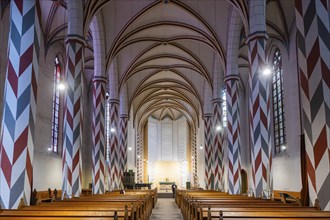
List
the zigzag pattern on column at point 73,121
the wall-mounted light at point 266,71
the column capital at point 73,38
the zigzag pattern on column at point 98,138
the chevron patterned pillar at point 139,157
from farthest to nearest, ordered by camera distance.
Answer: the chevron patterned pillar at point 139,157 → the zigzag pattern on column at point 98,138 → the column capital at point 73,38 → the zigzag pattern on column at point 73,121 → the wall-mounted light at point 266,71

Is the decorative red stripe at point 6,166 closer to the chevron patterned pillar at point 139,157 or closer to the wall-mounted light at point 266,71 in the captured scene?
the wall-mounted light at point 266,71

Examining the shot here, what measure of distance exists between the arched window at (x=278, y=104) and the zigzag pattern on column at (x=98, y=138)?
10015mm

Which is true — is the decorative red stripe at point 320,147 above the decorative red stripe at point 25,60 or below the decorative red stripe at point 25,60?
below

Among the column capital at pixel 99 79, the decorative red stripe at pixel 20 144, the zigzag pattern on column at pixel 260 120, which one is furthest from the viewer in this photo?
the column capital at pixel 99 79

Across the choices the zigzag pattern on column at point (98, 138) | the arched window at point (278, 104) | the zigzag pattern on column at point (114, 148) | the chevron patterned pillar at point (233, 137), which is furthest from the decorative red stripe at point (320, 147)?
the zigzag pattern on column at point (114, 148)

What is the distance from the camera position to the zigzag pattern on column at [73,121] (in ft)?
44.6

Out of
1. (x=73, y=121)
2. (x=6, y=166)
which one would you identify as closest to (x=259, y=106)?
(x=73, y=121)

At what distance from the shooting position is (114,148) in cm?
2545

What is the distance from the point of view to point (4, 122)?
25.9 ft

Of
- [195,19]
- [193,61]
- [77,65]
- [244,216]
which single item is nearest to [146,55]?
[193,61]

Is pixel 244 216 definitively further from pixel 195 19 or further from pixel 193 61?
pixel 193 61

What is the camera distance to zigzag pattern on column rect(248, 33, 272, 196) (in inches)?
520

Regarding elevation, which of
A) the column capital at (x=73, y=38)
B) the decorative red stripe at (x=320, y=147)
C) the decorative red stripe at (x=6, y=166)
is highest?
the column capital at (x=73, y=38)

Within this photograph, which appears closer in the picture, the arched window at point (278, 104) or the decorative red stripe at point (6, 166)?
the decorative red stripe at point (6, 166)
